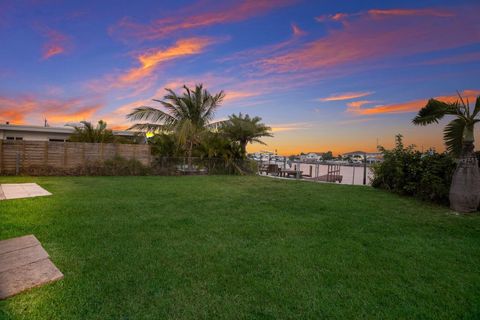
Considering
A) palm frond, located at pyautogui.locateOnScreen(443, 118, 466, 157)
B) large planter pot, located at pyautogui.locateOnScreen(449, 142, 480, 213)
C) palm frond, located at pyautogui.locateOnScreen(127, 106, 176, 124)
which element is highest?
palm frond, located at pyautogui.locateOnScreen(127, 106, 176, 124)

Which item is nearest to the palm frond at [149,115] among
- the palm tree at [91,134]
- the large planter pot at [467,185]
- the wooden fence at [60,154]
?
the palm tree at [91,134]

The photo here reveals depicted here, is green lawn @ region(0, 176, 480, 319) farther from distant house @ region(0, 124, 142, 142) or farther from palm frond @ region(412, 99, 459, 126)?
distant house @ region(0, 124, 142, 142)

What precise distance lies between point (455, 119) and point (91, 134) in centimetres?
1617

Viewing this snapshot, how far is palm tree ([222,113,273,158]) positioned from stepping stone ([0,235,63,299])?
1391 cm

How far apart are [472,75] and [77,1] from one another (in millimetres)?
13395

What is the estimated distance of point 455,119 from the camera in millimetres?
Result: 6422

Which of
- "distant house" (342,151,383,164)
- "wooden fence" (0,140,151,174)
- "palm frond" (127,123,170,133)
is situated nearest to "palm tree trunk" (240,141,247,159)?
"palm frond" (127,123,170,133)

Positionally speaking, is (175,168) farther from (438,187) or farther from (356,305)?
(356,305)

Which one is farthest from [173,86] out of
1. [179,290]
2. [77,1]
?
[179,290]

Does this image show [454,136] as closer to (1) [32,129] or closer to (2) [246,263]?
(2) [246,263]

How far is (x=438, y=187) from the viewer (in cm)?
694

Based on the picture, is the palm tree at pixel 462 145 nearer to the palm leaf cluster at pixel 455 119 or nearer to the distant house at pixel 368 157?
the palm leaf cluster at pixel 455 119

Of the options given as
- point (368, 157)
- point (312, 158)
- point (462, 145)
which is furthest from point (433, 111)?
point (312, 158)

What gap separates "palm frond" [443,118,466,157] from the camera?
6.42m
